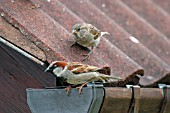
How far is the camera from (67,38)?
4.43 metres

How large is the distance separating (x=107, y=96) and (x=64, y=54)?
537 millimetres

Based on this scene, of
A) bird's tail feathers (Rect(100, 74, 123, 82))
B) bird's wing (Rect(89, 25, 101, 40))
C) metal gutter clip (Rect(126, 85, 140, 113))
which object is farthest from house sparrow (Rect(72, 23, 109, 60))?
metal gutter clip (Rect(126, 85, 140, 113))

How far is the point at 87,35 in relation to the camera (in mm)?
4992

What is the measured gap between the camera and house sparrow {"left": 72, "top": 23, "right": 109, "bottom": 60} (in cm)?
444

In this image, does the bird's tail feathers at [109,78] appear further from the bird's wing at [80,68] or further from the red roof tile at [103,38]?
the red roof tile at [103,38]

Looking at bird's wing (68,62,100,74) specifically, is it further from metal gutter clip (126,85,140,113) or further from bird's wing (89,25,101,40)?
bird's wing (89,25,101,40)

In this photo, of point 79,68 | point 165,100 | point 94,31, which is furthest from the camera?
point 94,31

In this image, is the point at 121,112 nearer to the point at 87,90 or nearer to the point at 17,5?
the point at 87,90

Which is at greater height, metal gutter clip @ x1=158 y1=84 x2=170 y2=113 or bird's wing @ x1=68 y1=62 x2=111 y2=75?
bird's wing @ x1=68 y1=62 x2=111 y2=75

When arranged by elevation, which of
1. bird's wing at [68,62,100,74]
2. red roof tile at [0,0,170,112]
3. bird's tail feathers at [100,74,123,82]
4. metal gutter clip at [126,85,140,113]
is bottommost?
metal gutter clip at [126,85,140,113]

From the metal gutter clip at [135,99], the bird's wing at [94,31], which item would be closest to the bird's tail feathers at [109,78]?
the metal gutter clip at [135,99]

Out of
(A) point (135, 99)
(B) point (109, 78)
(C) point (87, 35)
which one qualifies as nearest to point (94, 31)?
(C) point (87, 35)

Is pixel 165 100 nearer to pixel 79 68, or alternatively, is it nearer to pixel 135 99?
pixel 135 99

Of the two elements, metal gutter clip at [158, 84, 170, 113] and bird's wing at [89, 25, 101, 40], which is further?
bird's wing at [89, 25, 101, 40]
